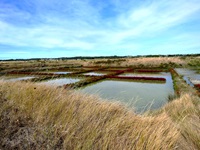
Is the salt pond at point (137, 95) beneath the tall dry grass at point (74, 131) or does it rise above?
beneath

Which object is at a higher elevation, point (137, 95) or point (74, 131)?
point (74, 131)

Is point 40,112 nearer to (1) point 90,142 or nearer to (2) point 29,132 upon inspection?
(2) point 29,132

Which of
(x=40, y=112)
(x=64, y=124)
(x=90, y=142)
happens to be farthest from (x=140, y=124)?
(x=40, y=112)

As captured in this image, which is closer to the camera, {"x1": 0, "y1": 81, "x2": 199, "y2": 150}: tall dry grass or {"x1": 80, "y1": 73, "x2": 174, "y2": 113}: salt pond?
{"x1": 0, "y1": 81, "x2": 199, "y2": 150}: tall dry grass

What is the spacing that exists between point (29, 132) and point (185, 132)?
→ 9.81 feet

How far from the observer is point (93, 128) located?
3010mm

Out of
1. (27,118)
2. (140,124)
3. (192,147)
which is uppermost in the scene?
(27,118)

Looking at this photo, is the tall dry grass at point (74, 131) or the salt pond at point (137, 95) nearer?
the tall dry grass at point (74, 131)

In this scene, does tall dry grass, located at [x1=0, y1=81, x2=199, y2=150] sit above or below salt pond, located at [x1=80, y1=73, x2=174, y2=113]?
above

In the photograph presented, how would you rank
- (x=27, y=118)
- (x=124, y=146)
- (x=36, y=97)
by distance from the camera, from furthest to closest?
(x=36, y=97) → (x=27, y=118) → (x=124, y=146)

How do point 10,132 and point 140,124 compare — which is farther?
point 140,124

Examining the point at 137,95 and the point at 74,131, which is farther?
the point at 137,95

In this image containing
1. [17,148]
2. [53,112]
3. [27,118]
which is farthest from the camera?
[53,112]

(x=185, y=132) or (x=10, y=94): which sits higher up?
(x=10, y=94)
